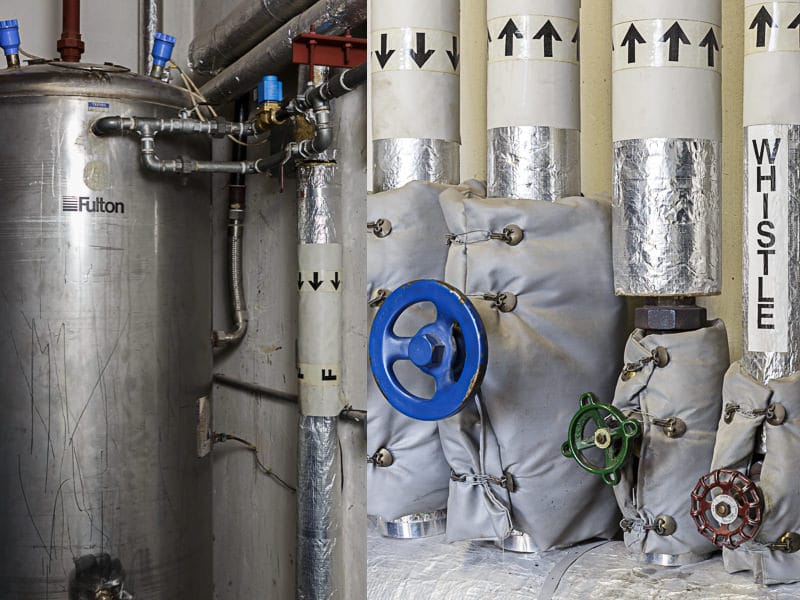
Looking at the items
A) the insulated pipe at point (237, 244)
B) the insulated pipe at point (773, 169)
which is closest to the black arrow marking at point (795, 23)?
the insulated pipe at point (773, 169)

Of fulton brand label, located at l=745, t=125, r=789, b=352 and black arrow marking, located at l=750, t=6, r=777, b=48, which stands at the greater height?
black arrow marking, located at l=750, t=6, r=777, b=48

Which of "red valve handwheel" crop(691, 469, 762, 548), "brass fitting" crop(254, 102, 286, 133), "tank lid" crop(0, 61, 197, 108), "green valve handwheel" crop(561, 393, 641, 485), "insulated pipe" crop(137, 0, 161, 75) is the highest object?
"insulated pipe" crop(137, 0, 161, 75)

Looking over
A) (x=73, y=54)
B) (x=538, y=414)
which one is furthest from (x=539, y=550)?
(x=73, y=54)

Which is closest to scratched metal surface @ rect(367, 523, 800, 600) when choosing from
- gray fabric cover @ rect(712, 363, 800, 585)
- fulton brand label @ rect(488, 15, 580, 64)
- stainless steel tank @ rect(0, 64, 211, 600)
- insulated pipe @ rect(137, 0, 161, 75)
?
gray fabric cover @ rect(712, 363, 800, 585)

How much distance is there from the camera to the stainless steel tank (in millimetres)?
1527

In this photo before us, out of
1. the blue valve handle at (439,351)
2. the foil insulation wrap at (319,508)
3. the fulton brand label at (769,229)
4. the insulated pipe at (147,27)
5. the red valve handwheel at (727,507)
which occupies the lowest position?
the foil insulation wrap at (319,508)

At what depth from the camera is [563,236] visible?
0.70 metres

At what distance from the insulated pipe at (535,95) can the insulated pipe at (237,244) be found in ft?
4.98

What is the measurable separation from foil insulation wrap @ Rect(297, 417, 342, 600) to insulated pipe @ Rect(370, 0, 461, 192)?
0.97 metres

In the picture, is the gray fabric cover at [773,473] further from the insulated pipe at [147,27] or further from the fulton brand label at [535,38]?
the insulated pipe at [147,27]

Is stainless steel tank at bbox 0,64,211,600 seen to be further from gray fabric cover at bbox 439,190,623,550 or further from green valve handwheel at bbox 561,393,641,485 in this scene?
green valve handwheel at bbox 561,393,641,485

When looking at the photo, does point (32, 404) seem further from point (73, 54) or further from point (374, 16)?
point (374, 16)

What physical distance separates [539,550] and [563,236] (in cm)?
27

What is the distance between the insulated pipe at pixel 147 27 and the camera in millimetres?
2088
